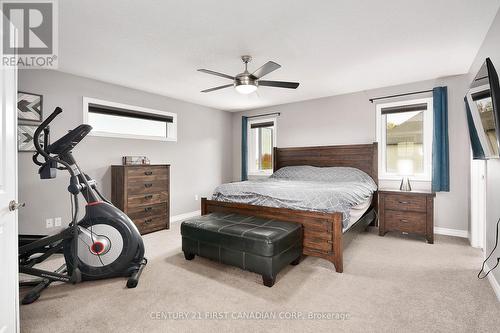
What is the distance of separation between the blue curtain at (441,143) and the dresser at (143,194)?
4.53m

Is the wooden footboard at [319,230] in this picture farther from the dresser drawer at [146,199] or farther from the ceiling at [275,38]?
the dresser drawer at [146,199]

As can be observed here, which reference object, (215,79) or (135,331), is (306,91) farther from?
(135,331)

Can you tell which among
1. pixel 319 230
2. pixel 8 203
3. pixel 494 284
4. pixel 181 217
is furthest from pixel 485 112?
pixel 181 217

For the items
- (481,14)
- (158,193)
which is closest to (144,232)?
(158,193)

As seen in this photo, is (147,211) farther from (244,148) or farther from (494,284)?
(494,284)

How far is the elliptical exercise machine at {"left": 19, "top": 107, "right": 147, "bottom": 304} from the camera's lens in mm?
2395

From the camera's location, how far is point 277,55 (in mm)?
3174

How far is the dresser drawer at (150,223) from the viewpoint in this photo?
4199mm

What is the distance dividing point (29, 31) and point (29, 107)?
126 cm

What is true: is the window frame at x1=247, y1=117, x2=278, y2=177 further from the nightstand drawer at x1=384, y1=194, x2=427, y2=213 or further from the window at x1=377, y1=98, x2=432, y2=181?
the nightstand drawer at x1=384, y1=194, x2=427, y2=213

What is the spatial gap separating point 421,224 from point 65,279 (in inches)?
176

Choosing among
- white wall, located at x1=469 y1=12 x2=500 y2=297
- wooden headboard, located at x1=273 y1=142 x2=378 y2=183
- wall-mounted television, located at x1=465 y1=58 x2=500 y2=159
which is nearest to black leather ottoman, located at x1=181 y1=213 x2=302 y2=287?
white wall, located at x1=469 y1=12 x2=500 y2=297

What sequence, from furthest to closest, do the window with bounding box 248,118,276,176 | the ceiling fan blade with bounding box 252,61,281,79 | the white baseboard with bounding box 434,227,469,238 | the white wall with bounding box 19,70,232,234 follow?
the window with bounding box 248,118,276,176, the white baseboard with bounding box 434,227,469,238, the white wall with bounding box 19,70,232,234, the ceiling fan blade with bounding box 252,61,281,79

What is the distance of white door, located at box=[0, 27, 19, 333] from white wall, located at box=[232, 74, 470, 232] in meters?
4.81
